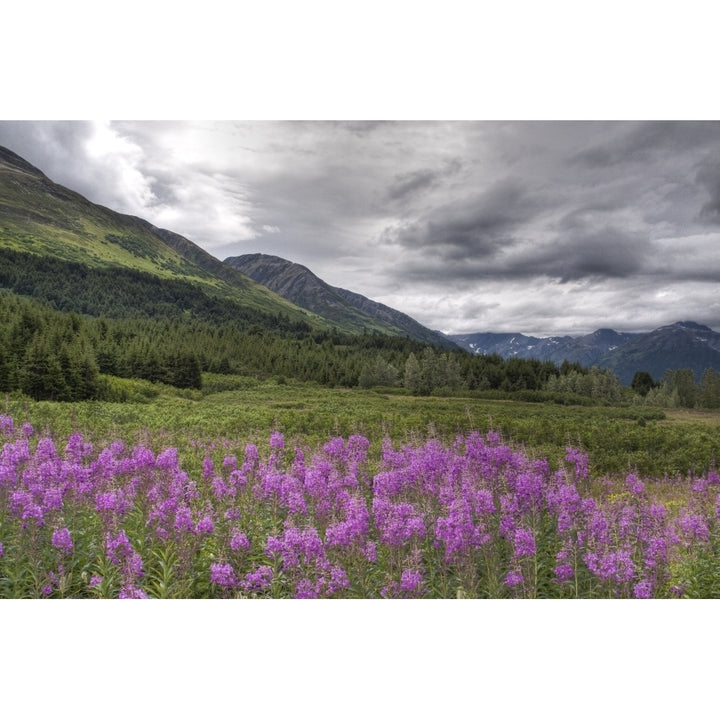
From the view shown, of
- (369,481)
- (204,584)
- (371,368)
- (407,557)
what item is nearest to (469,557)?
(407,557)

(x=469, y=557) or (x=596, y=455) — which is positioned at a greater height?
(x=596, y=455)

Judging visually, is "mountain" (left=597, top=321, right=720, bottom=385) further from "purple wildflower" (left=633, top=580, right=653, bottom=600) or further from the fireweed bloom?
the fireweed bloom

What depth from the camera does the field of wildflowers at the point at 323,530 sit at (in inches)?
193

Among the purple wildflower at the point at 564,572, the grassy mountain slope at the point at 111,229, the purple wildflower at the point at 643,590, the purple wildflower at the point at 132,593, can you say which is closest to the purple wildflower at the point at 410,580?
the purple wildflower at the point at 564,572

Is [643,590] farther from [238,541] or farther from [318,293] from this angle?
[318,293]

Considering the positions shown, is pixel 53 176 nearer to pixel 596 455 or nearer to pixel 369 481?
pixel 369 481

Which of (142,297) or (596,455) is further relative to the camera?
(142,297)

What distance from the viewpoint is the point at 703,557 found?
5.55m

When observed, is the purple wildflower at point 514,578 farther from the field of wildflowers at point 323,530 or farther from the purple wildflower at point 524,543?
the purple wildflower at point 524,543

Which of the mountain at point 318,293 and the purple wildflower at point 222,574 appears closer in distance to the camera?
the purple wildflower at point 222,574

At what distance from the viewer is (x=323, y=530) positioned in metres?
5.30

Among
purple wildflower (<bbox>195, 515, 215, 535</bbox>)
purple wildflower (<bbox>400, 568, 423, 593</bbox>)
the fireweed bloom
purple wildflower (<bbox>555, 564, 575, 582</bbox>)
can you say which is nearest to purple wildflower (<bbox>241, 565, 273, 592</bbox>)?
purple wildflower (<bbox>195, 515, 215, 535</bbox>)

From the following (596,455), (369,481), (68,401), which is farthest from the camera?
(596,455)
